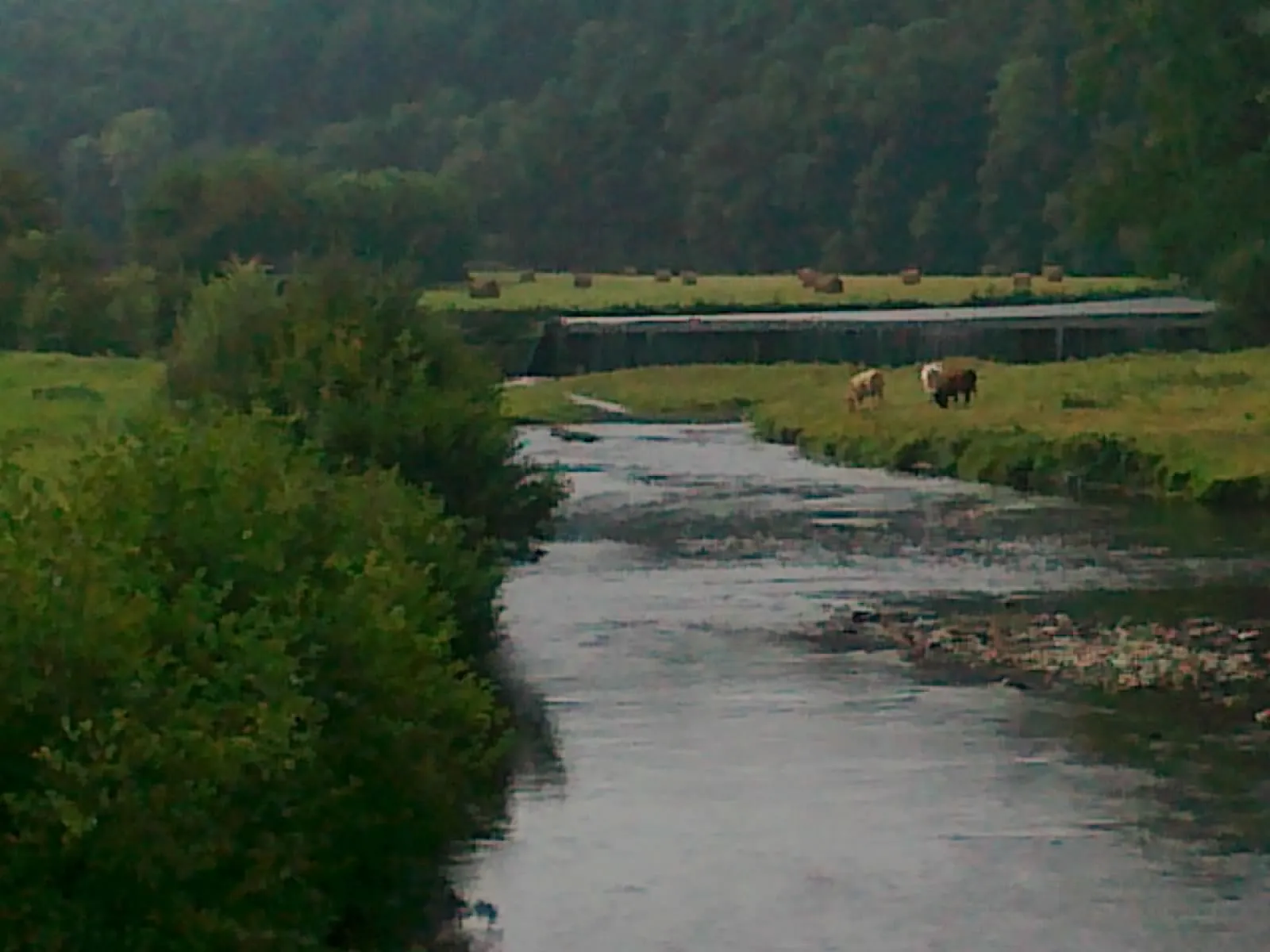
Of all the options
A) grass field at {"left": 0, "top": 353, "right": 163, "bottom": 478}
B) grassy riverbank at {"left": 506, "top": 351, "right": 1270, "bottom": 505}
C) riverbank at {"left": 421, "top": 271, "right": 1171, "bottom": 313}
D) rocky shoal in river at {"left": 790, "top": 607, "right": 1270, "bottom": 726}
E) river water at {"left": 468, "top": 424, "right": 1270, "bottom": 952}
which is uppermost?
riverbank at {"left": 421, "top": 271, "right": 1171, "bottom": 313}

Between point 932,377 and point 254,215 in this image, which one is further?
point 254,215

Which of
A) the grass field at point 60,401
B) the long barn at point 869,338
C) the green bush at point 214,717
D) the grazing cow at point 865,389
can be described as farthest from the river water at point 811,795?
the long barn at point 869,338

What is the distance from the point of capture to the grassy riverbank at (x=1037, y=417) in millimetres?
31719

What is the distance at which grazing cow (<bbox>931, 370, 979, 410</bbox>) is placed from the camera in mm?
41062

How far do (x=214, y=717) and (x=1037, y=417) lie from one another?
1192 inches

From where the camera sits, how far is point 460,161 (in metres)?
95.9

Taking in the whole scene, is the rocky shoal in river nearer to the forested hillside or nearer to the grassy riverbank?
the grassy riverbank

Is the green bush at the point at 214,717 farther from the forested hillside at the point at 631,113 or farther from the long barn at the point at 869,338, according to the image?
the forested hillside at the point at 631,113

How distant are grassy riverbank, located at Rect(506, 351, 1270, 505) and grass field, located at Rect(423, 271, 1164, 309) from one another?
41.6ft

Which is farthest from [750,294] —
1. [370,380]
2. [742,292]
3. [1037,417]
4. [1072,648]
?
[370,380]

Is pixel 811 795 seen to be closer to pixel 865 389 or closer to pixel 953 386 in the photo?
pixel 953 386

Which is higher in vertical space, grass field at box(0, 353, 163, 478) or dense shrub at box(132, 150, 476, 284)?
dense shrub at box(132, 150, 476, 284)

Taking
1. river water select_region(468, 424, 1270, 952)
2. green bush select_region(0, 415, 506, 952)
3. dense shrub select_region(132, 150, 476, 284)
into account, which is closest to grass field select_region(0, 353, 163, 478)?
green bush select_region(0, 415, 506, 952)

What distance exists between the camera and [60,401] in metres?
26.2
